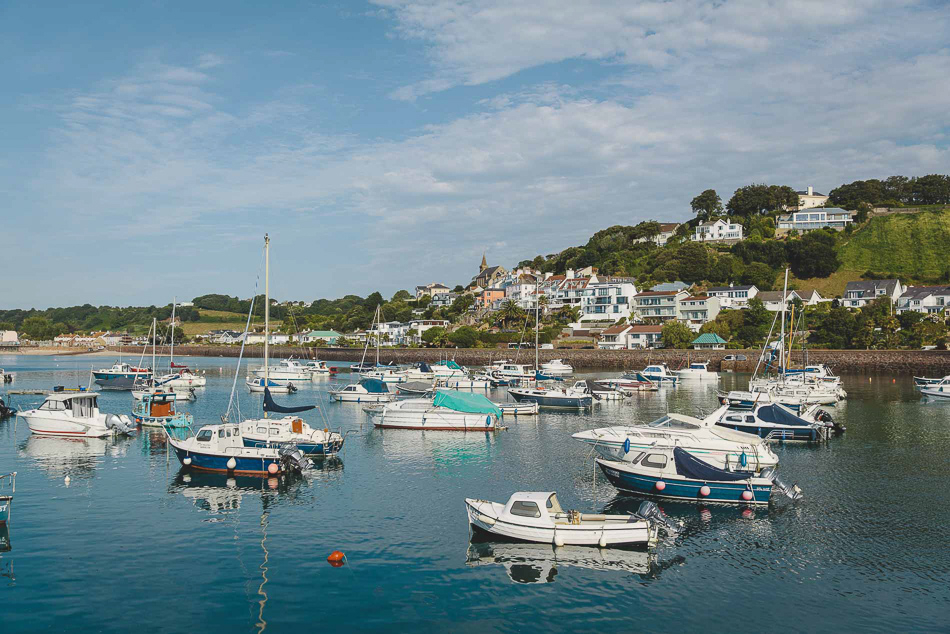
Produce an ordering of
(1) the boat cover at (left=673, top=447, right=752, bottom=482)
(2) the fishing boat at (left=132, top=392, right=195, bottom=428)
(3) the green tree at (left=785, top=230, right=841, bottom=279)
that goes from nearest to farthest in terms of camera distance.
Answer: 1. (1) the boat cover at (left=673, top=447, right=752, bottom=482)
2. (2) the fishing boat at (left=132, top=392, right=195, bottom=428)
3. (3) the green tree at (left=785, top=230, right=841, bottom=279)

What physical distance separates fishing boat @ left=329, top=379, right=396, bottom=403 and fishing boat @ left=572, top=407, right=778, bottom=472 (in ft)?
105

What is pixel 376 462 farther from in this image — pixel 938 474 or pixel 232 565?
pixel 938 474

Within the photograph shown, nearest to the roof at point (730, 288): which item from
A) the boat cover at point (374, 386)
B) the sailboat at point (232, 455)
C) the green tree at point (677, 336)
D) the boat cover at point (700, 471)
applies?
the green tree at point (677, 336)

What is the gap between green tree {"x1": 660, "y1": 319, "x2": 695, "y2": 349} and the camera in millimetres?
130500

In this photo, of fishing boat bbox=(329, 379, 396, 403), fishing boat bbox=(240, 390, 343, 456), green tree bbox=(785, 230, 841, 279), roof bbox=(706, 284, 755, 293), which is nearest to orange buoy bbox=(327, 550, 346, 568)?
fishing boat bbox=(240, 390, 343, 456)

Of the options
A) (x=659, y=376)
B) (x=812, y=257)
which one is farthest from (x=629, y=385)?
(x=812, y=257)

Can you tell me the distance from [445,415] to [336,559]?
28.4 metres

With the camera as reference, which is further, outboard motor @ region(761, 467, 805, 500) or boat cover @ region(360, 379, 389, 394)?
boat cover @ region(360, 379, 389, 394)

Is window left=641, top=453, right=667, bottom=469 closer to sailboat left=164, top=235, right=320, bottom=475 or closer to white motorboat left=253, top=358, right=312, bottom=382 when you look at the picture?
sailboat left=164, top=235, right=320, bottom=475

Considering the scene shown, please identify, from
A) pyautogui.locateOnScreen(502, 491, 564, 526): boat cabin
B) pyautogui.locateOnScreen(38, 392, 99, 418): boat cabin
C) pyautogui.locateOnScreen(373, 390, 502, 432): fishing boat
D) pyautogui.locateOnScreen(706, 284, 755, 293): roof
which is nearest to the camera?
pyautogui.locateOnScreen(502, 491, 564, 526): boat cabin

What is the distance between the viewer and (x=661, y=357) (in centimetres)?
12344

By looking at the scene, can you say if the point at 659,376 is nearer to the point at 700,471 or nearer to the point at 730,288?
the point at 700,471

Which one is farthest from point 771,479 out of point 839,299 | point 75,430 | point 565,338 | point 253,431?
point 839,299

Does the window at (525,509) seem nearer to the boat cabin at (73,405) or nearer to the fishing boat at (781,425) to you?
the fishing boat at (781,425)
